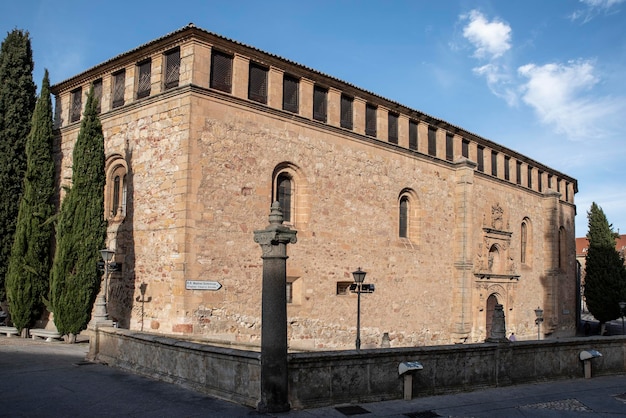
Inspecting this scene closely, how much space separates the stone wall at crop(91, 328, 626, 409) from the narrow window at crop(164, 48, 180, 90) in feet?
23.7

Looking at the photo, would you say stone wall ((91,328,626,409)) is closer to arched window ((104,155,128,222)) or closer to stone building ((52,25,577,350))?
stone building ((52,25,577,350))

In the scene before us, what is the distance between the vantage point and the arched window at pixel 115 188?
1798 centimetres

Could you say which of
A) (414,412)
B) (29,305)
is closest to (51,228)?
(29,305)

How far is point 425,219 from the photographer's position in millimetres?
23016

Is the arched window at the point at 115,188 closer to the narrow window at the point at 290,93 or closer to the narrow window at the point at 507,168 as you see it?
the narrow window at the point at 290,93

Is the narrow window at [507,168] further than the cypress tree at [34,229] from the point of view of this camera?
Yes

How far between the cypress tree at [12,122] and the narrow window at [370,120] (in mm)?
12092

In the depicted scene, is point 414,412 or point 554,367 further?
point 554,367

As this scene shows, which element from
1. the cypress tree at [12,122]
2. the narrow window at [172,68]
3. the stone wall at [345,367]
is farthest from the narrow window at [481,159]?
the cypress tree at [12,122]

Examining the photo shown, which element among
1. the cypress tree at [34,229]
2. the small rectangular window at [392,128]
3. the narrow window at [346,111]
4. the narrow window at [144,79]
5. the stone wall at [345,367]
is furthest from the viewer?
the small rectangular window at [392,128]

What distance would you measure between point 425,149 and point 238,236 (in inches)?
408

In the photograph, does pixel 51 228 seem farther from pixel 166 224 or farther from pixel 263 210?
pixel 263 210

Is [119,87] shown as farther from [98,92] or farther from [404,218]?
[404,218]

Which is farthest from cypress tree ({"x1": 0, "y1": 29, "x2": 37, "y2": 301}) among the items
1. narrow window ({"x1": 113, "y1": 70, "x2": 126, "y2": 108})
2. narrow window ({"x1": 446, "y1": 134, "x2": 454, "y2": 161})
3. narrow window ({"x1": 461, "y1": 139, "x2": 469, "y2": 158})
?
narrow window ({"x1": 461, "y1": 139, "x2": 469, "y2": 158})
